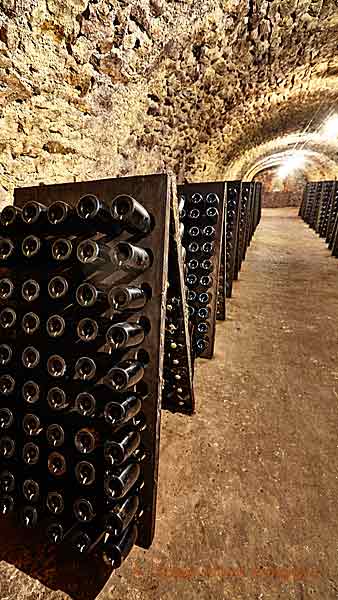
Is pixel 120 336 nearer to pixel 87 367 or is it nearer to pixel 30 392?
pixel 87 367

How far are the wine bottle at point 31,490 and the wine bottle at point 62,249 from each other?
2.92 feet

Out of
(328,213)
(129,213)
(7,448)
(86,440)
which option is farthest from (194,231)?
(328,213)

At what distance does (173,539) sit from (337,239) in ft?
21.7

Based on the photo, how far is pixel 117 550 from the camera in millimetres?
988

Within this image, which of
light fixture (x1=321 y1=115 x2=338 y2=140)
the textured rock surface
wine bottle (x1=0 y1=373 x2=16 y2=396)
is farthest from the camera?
light fixture (x1=321 y1=115 x2=338 y2=140)

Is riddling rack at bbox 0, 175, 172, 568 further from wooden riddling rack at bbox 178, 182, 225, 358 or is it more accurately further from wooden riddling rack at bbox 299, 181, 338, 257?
wooden riddling rack at bbox 299, 181, 338, 257

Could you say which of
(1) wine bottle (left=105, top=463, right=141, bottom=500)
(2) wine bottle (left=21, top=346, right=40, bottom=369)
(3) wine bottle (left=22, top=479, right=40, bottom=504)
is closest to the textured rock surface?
(2) wine bottle (left=21, top=346, right=40, bottom=369)

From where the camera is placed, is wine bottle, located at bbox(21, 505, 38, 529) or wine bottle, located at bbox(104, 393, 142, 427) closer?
wine bottle, located at bbox(104, 393, 142, 427)

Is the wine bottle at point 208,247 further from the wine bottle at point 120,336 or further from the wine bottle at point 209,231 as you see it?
the wine bottle at point 120,336

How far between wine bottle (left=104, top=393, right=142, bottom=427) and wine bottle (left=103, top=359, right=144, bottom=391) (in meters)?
0.06

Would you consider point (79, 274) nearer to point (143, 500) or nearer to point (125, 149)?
point (143, 500)

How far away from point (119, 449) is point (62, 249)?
767 mm

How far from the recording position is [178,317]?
156 cm

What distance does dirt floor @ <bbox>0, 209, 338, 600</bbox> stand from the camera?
3.42 ft
